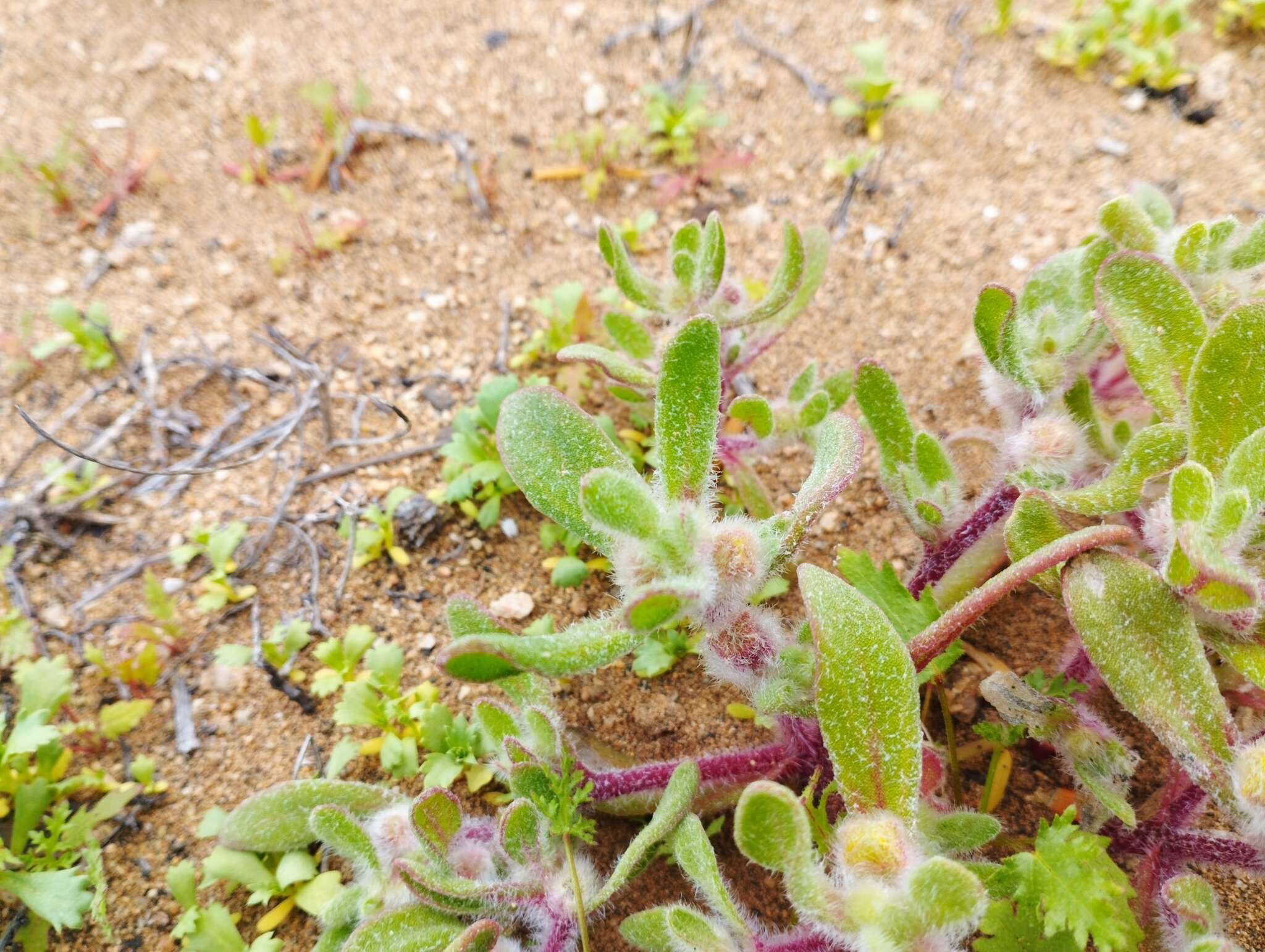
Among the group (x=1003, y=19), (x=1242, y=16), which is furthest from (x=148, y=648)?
(x=1242, y=16)

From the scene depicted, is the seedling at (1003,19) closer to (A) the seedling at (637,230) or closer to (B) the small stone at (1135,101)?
(B) the small stone at (1135,101)

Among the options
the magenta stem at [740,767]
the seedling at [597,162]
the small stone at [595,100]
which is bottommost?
the magenta stem at [740,767]

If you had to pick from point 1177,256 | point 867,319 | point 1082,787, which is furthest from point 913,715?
point 867,319

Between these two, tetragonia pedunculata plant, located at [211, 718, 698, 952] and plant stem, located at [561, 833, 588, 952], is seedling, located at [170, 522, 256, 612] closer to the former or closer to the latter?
tetragonia pedunculata plant, located at [211, 718, 698, 952]

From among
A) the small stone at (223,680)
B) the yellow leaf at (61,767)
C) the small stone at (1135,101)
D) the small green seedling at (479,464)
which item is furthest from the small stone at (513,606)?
the small stone at (1135,101)

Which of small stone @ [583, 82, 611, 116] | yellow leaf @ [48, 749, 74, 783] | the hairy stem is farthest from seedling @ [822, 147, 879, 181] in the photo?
yellow leaf @ [48, 749, 74, 783]
